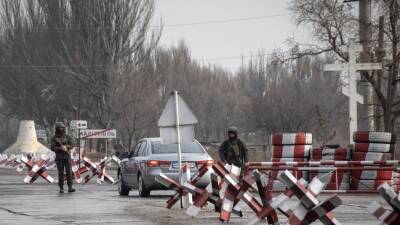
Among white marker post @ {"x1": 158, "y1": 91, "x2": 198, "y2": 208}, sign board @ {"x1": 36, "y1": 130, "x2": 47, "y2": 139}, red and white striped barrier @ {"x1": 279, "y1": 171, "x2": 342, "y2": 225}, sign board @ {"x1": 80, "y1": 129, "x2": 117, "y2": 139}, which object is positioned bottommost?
sign board @ {"x1": 36, "y1": 130, "x2": 47, "y2": 139}

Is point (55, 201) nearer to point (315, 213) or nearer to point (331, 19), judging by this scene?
point (315, 213)

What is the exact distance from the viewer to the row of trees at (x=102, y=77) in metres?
79.8

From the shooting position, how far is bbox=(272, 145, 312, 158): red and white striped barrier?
27953 millimetres

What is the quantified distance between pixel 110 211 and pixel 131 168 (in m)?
6.28

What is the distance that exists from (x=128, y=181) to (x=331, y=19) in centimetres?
1999

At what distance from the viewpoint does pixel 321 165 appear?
25.4m

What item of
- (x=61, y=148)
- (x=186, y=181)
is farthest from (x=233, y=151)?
(x=61, y=148)

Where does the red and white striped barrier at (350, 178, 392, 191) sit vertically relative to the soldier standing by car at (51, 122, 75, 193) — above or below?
below

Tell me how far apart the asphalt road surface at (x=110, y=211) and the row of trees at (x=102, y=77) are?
47.9 meters

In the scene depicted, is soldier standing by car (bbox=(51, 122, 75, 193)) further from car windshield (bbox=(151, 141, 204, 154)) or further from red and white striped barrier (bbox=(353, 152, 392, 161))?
red and white striped barrier (bbox=(353, 152, 392, 161))

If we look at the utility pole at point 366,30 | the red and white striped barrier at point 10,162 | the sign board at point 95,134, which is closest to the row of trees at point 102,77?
the red and white striped barrier at point 10,162

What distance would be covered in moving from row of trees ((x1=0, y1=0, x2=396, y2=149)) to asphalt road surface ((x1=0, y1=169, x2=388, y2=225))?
157 ft

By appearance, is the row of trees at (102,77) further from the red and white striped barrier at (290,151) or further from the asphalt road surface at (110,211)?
the asphalt road surface at (110,211)

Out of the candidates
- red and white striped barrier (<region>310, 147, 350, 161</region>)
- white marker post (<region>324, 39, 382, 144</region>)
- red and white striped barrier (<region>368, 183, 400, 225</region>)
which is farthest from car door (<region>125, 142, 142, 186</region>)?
red and white striped barrier (<region>368, 183, 400, 225</region>)
